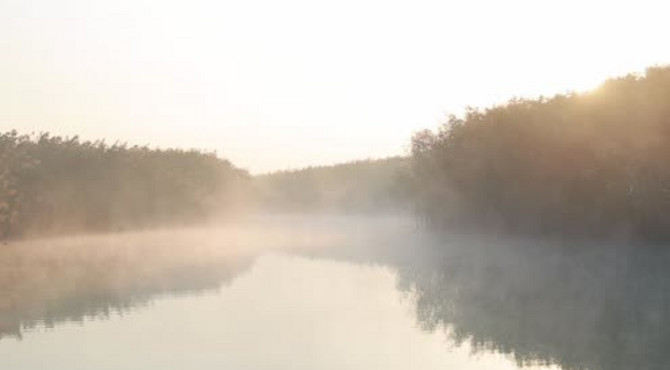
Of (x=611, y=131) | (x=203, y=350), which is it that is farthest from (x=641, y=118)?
(x=203, y=350)

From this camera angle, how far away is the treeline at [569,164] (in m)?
37.9

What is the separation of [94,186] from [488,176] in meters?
36.2

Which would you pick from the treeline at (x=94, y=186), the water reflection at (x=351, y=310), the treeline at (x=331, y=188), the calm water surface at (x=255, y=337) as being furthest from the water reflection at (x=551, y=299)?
the treeline at (x=331, y=188)

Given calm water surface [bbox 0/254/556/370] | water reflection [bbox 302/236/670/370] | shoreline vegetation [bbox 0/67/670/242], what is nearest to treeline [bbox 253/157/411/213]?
shoreline vegetation [bbox 0/67/670/242]

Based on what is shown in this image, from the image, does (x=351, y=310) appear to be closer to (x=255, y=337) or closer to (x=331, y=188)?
(x=255, y=337)

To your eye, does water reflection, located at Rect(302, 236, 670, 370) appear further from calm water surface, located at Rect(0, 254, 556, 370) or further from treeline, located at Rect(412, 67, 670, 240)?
treeline, located at Rect(412, 67, 670, 240)

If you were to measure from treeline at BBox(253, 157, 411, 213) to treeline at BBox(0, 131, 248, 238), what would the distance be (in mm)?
32552

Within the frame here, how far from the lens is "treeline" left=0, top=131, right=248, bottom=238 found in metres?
62.8

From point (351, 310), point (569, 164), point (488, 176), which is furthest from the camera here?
point (488, 176)

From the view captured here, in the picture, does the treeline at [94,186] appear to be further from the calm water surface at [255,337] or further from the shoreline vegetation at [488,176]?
the calm water surface at [255,337]

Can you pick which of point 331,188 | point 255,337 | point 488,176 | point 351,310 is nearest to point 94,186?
point 488,176

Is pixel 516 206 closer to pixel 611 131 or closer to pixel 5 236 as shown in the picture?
pixel 611 131

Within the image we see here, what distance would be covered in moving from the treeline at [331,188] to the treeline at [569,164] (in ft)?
198

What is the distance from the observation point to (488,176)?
51.6 metres
